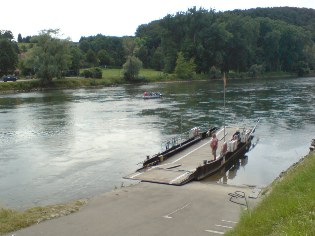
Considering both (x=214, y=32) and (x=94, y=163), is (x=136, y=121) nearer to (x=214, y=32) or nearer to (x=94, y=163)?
(x=94, y=163)

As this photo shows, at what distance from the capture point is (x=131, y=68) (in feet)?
382

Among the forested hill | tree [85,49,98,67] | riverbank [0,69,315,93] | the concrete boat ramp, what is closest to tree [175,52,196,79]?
riverbank [0,69,315,93]

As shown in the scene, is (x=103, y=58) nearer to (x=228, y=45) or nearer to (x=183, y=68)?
(x=183, y=68)

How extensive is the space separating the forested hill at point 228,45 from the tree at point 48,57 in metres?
41.8

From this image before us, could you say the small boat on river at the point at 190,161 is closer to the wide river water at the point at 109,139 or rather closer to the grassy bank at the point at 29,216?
the wide river water at the point at 109,139

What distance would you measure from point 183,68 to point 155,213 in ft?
375

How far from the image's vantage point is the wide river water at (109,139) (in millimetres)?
24906

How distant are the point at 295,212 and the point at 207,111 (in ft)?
153

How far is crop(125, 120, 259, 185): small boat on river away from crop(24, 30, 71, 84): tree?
7299 cm

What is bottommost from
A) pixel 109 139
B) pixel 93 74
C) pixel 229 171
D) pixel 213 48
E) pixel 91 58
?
pixel 229 171

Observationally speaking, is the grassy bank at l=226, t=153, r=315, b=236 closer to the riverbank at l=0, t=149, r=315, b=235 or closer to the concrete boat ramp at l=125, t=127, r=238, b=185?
the riverbank at l=0, t=149, r=315, b=235

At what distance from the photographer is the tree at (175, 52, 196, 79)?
12900cm

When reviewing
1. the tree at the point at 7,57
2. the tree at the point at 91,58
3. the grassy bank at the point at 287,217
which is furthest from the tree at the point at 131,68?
the grassy bank at the point at 287,217

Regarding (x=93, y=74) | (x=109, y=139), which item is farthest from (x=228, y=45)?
(x=109, y=139)
